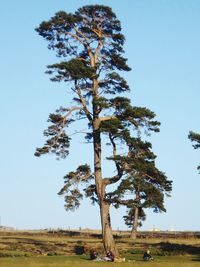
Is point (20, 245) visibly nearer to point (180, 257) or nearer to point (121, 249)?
point (121, 249)

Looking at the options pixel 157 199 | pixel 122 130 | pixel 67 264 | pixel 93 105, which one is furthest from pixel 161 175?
pixel 67 264

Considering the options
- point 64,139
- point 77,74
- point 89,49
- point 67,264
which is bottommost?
point 67,264

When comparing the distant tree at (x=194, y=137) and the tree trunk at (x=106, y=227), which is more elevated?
the distant tree at (x=194, y=137)

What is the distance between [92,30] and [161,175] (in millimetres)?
16167

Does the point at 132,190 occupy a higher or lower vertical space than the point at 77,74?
lower

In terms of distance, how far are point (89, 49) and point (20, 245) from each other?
2082cm

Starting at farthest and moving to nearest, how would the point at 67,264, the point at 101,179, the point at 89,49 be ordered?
the point at 89,49
the point at 101,179
the point at 67,264

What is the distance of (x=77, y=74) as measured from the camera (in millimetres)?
48312

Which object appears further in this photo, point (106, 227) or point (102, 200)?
point (102, 200)

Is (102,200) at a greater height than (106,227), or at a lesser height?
greater

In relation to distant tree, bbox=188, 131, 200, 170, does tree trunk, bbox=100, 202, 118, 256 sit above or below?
below

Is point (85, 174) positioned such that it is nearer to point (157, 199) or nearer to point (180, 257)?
point (157, 199)

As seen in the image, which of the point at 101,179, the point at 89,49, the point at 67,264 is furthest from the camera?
the point at 89,49

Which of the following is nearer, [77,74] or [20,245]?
[77,74]
